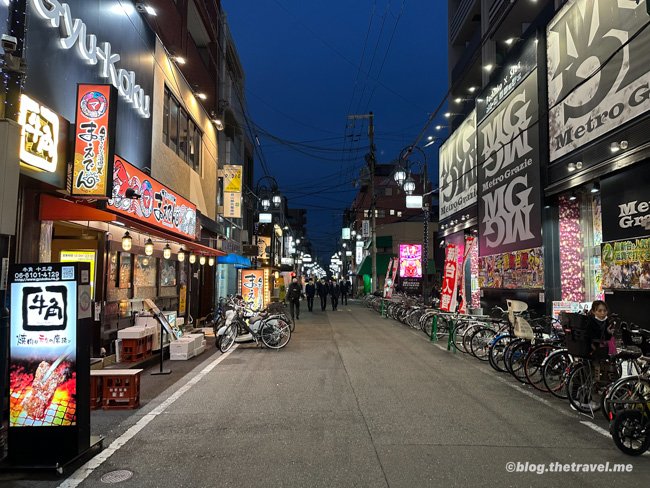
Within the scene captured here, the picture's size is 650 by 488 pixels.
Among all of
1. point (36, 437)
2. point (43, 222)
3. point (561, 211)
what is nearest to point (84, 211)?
point (43, 222)

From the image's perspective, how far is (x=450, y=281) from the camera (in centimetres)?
1455

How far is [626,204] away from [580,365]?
4.66 m

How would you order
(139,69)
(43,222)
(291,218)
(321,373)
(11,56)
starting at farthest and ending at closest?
(291,218) → (139,69) → (321,373) → (43,222) → (11,56)

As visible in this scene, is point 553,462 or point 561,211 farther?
point 561,211

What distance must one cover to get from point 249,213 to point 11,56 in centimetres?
3083

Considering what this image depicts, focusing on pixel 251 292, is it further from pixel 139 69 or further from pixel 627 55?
pixel 627 55

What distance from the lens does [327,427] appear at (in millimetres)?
5742

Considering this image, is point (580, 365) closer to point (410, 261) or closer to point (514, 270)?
point (514, 270)

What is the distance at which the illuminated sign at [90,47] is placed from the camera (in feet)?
23.6

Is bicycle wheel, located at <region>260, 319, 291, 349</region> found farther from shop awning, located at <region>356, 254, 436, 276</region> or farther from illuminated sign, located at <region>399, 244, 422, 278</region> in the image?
shop awning, located at <region>356, 254, 436, 276</region>

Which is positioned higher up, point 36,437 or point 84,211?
point 84,211

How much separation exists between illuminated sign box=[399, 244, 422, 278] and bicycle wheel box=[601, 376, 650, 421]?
23240mm

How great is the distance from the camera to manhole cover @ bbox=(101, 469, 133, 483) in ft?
13.9

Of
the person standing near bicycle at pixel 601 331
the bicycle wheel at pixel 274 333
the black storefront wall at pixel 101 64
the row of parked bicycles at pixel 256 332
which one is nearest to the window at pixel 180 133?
the black storefront wall at pixel 101 64
